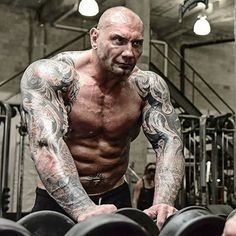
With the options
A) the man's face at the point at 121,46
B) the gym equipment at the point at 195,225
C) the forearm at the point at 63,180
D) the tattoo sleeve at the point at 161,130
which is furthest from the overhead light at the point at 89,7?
the gym equipment at the point at 195,225

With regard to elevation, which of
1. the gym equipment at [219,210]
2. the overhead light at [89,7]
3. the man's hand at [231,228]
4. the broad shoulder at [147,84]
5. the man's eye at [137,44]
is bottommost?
the gym equipment at [219,210]

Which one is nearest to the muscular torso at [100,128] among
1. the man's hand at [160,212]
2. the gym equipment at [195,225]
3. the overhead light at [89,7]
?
the man's hand at [160,212]

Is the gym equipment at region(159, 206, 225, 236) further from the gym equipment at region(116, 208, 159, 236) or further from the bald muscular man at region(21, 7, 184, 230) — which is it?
the bald muscular man at region(21, 7, 184, 230)

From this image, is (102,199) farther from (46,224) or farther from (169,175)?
(46,224)

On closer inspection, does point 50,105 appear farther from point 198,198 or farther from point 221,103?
point 221,103

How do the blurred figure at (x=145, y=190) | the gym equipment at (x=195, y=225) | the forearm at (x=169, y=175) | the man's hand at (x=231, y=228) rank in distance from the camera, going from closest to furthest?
1. the man's hand at (x=231, y=228)
2. the gym equipment at (x=195, y=225)
3. the forearm at (x=169, y=175)
4. the blurred figure at (x=145, y=190)

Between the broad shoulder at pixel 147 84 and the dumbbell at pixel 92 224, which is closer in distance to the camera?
the dumbbell at pixel 92 224

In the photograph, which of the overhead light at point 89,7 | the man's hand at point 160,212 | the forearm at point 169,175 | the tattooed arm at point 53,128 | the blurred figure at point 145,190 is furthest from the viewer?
the overhead light at point 89,7

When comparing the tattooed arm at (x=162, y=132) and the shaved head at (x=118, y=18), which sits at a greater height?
the shaved head at (x=118, y=18)

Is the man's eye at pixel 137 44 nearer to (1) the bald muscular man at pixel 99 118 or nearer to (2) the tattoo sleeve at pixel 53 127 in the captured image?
(1) the bald muscular man at pixel 99 118

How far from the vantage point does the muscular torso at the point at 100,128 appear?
187 cm

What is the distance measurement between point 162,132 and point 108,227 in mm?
1076

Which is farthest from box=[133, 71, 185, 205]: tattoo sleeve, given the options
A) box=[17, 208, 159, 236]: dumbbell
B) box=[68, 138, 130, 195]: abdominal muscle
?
box=[17, 208, 159, 236]: dumbbell

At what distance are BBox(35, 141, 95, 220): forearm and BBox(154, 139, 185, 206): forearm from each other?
11.6 inches
